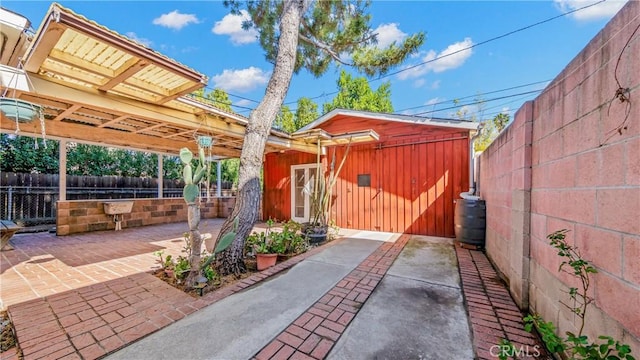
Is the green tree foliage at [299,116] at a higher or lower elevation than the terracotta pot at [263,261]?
higher

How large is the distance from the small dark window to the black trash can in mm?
2481

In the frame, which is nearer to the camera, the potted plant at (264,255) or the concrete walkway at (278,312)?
the concrete walkway at (278,312)

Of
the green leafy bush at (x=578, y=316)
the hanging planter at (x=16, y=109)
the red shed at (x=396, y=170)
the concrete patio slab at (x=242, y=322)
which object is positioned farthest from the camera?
the red shed at (x=396, y=170)

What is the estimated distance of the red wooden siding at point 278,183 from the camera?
314 inches

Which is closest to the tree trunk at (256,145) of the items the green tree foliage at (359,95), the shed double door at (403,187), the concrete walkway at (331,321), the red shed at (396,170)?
the concrete walkway at (331,321)

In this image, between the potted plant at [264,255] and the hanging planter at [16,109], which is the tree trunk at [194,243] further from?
the hanging planter at [16,109]

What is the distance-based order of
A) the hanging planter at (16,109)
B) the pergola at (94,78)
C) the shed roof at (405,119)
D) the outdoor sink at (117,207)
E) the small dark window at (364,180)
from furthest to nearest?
the small dark window at (364,180) → the outdoor sink at (117,207) → the shed roof at (405,119) → the hanging planter at (16,109) → the pergola at (94,78)

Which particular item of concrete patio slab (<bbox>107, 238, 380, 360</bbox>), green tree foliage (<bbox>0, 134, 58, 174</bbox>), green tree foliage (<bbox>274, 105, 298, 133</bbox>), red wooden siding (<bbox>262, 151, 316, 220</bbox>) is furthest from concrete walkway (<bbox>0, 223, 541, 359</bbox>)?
green tree foliage (<bbox>274, 105, 298, 133</bbox>)

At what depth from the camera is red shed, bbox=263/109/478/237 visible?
548 cm

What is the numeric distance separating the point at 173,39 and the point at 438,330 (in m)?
12.7

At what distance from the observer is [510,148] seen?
2.73 meters

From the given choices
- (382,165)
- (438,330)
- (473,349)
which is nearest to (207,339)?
(438,330)

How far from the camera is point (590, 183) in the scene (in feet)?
4.46

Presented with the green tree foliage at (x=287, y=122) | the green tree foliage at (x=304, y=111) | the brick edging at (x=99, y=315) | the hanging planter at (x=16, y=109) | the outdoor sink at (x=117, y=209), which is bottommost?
the brick edging at (x=99, y=315)
